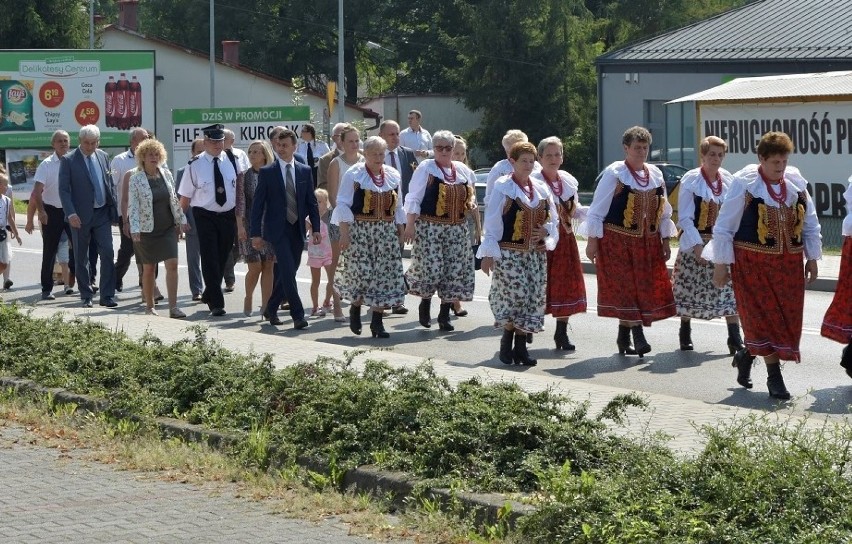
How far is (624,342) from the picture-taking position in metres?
12.3

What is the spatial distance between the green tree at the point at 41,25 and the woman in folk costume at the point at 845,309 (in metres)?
48.8

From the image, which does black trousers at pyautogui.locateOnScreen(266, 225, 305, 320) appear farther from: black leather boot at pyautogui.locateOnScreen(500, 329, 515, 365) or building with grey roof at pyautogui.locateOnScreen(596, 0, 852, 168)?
building with grey roof at pyautogui.locateOnScreen(596, 0, 852, 168)

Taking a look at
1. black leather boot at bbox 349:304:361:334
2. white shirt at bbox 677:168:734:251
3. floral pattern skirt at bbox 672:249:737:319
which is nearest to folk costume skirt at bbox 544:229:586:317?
floral pattern skirt at bbox 672:249:737:319

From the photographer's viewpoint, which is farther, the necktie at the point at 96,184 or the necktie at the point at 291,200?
the necktie at the point at 96,184

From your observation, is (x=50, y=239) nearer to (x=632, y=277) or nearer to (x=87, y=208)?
(x=87, y=208)

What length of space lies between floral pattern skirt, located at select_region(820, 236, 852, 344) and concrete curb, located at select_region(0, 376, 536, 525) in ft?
14.6

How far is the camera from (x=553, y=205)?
1208 cm

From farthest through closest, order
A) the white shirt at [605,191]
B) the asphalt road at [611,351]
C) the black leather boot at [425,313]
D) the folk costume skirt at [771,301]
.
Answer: the black leather boot at [425,313] → the white shirt at [605,191] → the asphalt road at [611,351] → the folk costume skirt at [771,301]

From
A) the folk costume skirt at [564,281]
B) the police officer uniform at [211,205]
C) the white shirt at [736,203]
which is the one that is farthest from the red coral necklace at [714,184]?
the police officer uniform at [211,205]

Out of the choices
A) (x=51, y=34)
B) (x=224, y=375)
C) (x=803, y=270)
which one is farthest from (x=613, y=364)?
(x=51, y=34)

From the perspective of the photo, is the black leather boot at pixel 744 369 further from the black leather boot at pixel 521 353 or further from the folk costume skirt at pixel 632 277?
the black leather boot at pixel 521 353

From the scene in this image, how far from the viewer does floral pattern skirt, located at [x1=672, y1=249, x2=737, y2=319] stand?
12.3m

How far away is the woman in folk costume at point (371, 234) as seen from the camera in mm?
13484

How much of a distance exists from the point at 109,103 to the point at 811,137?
2807 cm
